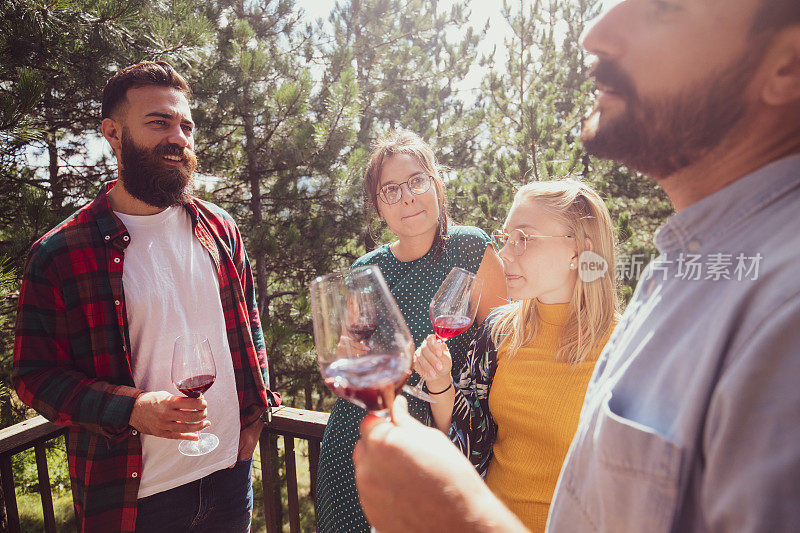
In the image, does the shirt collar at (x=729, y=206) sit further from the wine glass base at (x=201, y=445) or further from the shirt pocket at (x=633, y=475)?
the wine glass base at (x=201, y=445)

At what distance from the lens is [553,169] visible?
4809 millimetres

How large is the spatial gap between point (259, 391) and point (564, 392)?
1280 millimetres

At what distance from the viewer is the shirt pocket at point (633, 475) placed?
1.59 ft

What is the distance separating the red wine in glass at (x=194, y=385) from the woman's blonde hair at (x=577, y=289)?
966mm

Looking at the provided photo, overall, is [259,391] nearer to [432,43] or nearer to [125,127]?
[125,127]

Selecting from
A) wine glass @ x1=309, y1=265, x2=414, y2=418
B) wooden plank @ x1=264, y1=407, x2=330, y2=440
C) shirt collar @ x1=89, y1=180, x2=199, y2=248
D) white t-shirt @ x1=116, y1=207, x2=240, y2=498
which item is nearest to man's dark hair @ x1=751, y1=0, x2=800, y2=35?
wine glass @ x1=309, y1=265, x2=414, y2=418

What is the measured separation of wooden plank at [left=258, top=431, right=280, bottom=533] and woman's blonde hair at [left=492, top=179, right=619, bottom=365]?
1.40m

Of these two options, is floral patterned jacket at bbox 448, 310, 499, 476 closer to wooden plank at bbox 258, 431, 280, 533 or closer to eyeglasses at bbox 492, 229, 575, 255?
eyeglasses at bbox 492, 229, 575, 255

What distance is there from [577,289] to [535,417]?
1.46ft

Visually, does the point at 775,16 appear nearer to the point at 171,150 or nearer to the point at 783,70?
the point at 783,70

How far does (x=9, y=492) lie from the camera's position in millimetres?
2184

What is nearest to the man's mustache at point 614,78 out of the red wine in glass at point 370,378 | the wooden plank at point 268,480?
the red wine in glass at point 370,378

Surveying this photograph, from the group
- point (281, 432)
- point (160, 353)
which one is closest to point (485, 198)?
point (281, 432)

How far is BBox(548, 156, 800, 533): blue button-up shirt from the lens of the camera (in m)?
0.40
